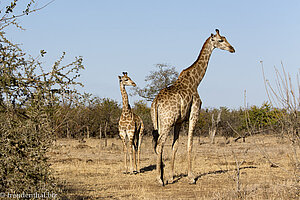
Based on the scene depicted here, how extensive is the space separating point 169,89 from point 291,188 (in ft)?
12.5

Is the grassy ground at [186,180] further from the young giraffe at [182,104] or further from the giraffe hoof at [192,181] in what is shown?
the young giraffe at [182,104]

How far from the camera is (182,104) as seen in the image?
913 cm

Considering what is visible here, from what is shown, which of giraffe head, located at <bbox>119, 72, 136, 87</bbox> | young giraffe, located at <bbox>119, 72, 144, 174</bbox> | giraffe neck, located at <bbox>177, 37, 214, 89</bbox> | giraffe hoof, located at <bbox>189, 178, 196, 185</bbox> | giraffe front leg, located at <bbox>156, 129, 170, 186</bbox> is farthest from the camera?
giraffe head, located at <bbox>119, 72, 136, 87</bbox>

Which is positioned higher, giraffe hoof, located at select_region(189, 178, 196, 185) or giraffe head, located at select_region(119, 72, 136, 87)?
giraffe head, located at select_region(119, 72, 136, 87)

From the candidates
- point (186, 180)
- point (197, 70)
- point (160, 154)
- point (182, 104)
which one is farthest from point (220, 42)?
point (186, 180)

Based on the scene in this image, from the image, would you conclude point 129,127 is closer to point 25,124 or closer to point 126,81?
point 126,81

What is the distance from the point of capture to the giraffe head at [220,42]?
1036 centimetres

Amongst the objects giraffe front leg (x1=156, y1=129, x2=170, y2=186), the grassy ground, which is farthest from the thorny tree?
giraffe front leg (x1=156, y1=129, x2=170, y2=186)

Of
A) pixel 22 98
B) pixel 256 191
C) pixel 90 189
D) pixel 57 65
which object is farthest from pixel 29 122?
pixel 256 191

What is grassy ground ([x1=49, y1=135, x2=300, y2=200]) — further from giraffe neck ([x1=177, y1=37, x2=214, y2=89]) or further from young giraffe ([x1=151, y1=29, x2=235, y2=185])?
giraffe neck ([x1=177, y1=37, x2=214, y2=89])

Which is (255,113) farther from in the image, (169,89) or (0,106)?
(0,106)

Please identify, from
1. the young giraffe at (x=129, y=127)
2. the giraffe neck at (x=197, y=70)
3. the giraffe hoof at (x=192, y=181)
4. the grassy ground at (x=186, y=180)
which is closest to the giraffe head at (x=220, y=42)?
the giraffe neck at (x=197, y=70)

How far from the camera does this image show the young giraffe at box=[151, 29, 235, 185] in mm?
8817

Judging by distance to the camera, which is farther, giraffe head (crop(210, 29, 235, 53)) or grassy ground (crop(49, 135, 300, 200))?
giraffe head (crop(210, 29, 235, 53))
